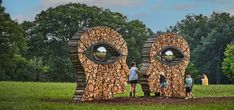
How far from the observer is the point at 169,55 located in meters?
30.9

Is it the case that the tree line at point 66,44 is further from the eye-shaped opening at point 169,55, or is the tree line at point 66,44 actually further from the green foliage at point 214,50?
the eye-shaped opening at point 169,55

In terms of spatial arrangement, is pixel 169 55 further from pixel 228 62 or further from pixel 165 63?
pixel 228 62

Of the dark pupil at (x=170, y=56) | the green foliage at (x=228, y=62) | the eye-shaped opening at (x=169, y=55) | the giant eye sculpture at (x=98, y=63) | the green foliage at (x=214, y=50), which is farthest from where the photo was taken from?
the green foliage at (x=214, y=50)

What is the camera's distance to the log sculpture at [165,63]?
29828mm

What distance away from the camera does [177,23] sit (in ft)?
351

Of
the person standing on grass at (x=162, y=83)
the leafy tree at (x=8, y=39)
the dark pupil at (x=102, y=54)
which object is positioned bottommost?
the person standing on grass at (x=162, y=83)

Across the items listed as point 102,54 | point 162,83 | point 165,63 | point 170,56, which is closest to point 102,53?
point 102,54

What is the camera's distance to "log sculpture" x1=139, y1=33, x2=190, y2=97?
29.8 metres

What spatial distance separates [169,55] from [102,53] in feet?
17.6

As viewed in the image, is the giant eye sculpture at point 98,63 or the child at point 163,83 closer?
the giant eye sculpture at point 98,63

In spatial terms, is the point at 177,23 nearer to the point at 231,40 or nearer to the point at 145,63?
the point at 231,40

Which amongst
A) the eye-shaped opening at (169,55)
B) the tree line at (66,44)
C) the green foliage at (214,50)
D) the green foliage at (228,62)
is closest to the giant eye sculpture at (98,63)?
the eye-shaped opening at (169,55)

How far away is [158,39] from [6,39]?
33.8 m

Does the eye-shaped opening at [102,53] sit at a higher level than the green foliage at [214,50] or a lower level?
lower
